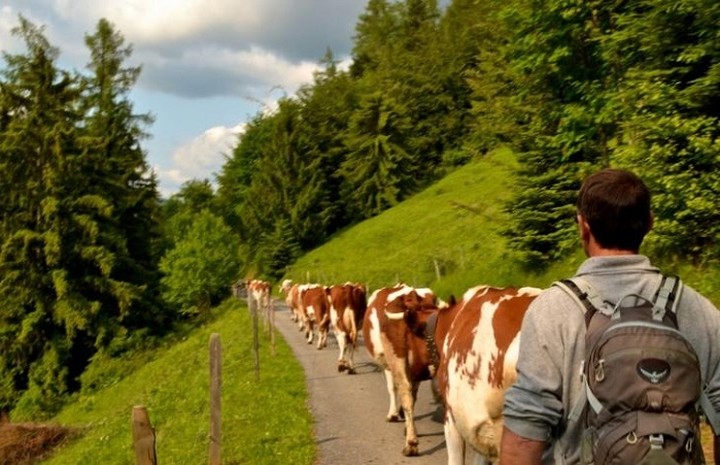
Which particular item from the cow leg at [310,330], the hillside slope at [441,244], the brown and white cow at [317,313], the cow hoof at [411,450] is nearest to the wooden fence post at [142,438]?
the cow hoof at [411,450]

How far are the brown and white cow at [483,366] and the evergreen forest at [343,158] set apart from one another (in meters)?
7.40

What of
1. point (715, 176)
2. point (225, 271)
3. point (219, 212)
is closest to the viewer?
point (715, 176)

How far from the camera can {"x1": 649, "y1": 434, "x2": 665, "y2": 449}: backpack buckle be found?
75.4 inches

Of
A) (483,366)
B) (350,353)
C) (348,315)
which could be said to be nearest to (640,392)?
(483,366)

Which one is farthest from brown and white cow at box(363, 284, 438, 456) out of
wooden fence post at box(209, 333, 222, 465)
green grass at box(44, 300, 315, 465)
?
wooden fence post at box(209, 333, 222, 465)

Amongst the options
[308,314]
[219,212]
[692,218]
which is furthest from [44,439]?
[219,212]

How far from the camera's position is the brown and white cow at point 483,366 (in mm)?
4246

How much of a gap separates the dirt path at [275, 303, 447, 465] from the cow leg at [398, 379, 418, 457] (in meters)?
0.10

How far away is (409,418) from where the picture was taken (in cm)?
818

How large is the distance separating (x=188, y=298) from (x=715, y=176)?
3897 cm

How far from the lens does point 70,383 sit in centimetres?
3022

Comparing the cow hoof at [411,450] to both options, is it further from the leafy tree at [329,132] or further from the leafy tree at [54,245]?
the leafy tree at [329,132]

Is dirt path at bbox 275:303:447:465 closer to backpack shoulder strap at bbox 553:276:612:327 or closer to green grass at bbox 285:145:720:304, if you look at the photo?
green grass at bbox 285:145:720:304

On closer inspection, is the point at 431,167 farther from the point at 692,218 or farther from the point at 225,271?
the point at 692,218
